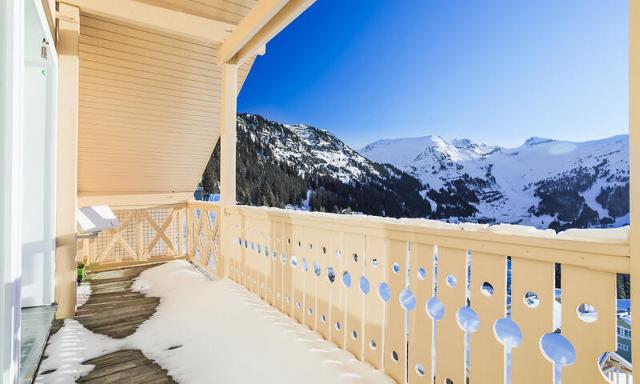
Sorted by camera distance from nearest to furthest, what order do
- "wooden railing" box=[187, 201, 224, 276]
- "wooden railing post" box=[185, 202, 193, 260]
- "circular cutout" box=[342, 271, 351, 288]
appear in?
"circular cutout" box=[342, 271, 351, 288] → "wooden railing" box=[187, 201, 224, 276] → "wooden railing post" box=[185, 202, 193, 260]

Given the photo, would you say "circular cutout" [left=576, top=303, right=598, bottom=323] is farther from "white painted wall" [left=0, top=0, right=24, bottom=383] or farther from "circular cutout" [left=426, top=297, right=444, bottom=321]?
"white painted wall" [left=0, top=0, right=24, bottom=383]

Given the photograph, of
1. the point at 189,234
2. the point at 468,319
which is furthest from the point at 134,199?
the point at 468,319

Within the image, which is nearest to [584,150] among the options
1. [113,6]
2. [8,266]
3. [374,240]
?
[374,240]

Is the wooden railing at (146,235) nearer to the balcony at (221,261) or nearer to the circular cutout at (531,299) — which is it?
the balcony at (221,261)

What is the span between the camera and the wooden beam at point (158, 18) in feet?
9.80

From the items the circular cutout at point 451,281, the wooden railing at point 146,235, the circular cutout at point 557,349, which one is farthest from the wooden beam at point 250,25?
the wooden railing at point 146,235

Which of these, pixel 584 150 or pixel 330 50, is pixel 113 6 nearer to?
pixel 584 150

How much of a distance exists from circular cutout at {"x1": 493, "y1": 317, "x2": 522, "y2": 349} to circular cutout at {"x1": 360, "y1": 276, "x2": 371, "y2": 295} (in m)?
0.79

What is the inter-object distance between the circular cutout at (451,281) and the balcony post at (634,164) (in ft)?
1.97

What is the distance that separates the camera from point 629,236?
1.03 m

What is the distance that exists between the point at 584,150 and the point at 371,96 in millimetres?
17172

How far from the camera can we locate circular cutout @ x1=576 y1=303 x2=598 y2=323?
3.61 feet

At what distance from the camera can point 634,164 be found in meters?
1.03

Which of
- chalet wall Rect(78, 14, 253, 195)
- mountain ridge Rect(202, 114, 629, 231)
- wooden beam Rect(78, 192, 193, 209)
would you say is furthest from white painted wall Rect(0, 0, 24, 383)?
mountain ridge Rect(202, 114, 629, 231)
